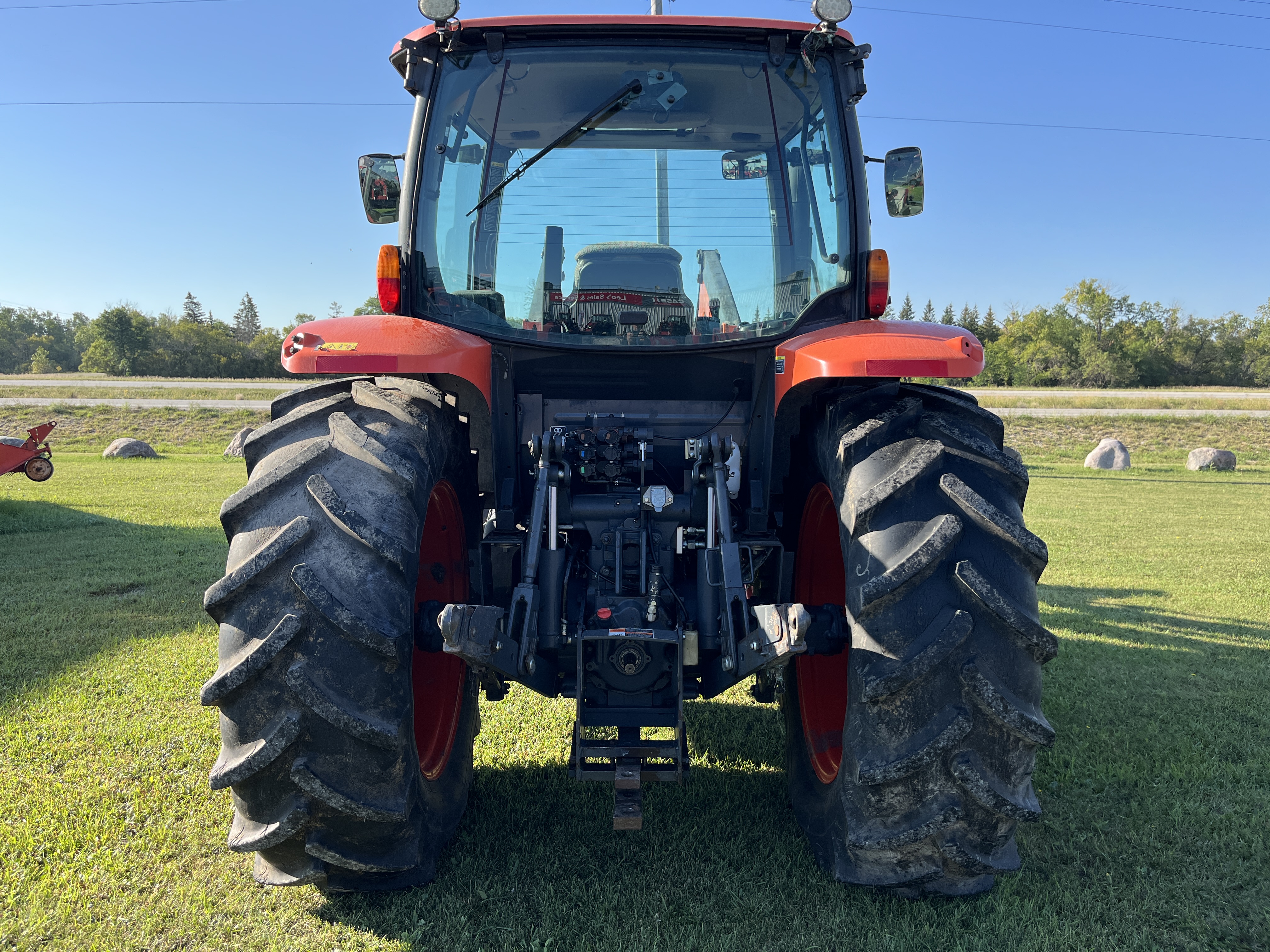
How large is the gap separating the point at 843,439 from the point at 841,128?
4.06 feet

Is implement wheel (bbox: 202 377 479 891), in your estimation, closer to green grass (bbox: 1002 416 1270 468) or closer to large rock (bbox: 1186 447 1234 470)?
green grass (bbox: 1002 416 1270 468)

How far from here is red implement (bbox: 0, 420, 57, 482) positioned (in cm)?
963

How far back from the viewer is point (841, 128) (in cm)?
288

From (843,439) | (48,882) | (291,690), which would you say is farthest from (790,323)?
(48,882)

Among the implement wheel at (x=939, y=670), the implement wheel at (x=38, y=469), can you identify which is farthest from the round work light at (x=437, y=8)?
the implement wheel at (x=38, y=469)

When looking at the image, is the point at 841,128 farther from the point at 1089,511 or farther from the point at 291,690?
the point at 1089,511

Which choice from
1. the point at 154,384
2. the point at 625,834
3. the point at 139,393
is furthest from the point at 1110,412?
the point at 154,384

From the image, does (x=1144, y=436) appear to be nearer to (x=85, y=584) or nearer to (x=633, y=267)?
(x=633, y=267)

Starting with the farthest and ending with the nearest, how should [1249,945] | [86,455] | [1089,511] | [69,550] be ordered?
[86,455]
[1089,511]
[69,550]
[1249,945]

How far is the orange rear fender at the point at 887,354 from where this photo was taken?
229 cm

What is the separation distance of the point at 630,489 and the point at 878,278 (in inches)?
44.7

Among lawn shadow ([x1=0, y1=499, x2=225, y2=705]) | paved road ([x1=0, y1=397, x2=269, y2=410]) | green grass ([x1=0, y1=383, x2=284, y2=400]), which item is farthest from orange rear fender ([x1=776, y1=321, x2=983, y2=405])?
green grass ([x1=0, y1=383, x2=284, y2=400])

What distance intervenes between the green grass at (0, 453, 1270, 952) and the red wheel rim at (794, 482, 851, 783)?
0.33 metres

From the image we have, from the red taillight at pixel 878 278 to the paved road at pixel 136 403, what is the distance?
956 inches
